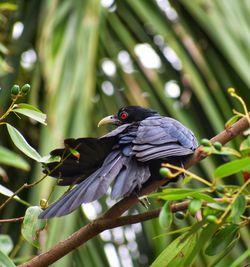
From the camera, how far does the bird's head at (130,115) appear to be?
12.5ft

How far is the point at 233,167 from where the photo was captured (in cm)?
196

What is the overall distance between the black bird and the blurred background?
89 cm

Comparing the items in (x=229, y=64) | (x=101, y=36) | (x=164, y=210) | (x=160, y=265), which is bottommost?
(x=160, y=265)

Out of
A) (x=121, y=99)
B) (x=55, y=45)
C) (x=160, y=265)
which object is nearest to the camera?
(x=160, y=265)

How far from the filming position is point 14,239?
13.7 feet

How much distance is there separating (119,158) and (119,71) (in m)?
1.74

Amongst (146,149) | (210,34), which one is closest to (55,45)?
(210,34)

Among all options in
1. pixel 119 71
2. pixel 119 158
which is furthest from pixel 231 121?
pixel 119 71

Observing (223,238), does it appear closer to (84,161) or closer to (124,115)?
(84,161)

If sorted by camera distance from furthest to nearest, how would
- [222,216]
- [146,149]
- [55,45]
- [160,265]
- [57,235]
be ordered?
[55,45] → [57,235] → [146,149] → [160,265] → [222,216]

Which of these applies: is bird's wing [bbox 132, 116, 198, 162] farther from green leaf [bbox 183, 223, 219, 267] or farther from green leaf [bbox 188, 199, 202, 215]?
green leaf [bbox 188, 199, 202, 215]

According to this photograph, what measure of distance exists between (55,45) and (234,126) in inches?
77.3

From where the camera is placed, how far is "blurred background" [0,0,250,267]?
156 inches

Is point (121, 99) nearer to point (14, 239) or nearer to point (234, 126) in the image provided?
point (14, 239)
